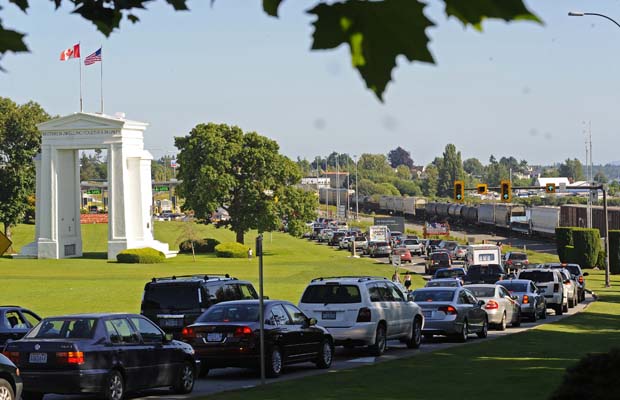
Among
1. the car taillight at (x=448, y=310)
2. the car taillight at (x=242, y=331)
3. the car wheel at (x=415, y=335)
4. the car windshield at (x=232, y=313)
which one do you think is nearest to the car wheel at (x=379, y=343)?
the car wheel at (x=415, y=335)

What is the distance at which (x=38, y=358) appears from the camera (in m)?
16.1

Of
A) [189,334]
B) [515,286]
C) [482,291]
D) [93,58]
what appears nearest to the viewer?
[189,334]

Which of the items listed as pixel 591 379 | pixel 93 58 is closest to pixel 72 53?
pixel 93 58

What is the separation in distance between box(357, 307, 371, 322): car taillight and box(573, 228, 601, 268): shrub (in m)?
54.0

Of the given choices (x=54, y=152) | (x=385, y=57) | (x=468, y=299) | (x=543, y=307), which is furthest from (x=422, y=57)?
(x=54, y=152)

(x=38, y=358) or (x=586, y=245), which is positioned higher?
(x=38, y=358)

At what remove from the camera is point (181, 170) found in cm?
Result: 9444

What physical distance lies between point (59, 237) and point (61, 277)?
744 inches

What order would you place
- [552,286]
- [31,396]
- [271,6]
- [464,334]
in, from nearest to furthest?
[271,6] → [31,396] → [464,334] → [552,286]

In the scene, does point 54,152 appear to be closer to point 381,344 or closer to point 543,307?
point 543,307

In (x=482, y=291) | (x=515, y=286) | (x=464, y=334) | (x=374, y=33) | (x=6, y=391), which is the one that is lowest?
(x=464, y=334)

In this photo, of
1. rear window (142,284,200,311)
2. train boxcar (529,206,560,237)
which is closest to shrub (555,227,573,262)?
train boxcar (529,206,560,237)

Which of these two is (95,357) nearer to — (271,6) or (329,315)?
(329,315)

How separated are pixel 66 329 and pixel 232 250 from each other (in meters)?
71.5
